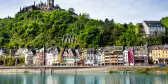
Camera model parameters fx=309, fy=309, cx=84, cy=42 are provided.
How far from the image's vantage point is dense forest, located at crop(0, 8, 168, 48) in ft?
305

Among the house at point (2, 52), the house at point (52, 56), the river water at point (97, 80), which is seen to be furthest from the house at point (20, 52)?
the river water at point (97, 80)

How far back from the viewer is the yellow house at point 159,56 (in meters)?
79.9

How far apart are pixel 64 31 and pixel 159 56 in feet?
131

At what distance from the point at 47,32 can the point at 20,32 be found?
12.8m

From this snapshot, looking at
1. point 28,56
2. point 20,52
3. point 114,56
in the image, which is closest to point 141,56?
point 114,56

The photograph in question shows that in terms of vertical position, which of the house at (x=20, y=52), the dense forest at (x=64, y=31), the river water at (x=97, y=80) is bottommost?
the river water at (x=97, y=80)

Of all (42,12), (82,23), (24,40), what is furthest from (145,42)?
(42,12)

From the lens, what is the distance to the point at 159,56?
80.4m

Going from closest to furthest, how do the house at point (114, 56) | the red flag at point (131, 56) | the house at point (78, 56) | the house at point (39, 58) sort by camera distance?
the red flag at point (131, 56), the house at point (114, 56), the house at point (78, 56), the house at point (39, 58)

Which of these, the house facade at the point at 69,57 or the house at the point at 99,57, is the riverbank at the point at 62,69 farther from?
the house at the point at 99,57

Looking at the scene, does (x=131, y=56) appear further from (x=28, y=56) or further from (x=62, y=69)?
(x=28, y=56)

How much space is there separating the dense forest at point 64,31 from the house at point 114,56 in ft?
20.0

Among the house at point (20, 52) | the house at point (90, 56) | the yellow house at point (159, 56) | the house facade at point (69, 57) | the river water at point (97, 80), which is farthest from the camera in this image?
the house at point (20, 52)

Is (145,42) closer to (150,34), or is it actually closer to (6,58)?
(150,34)
